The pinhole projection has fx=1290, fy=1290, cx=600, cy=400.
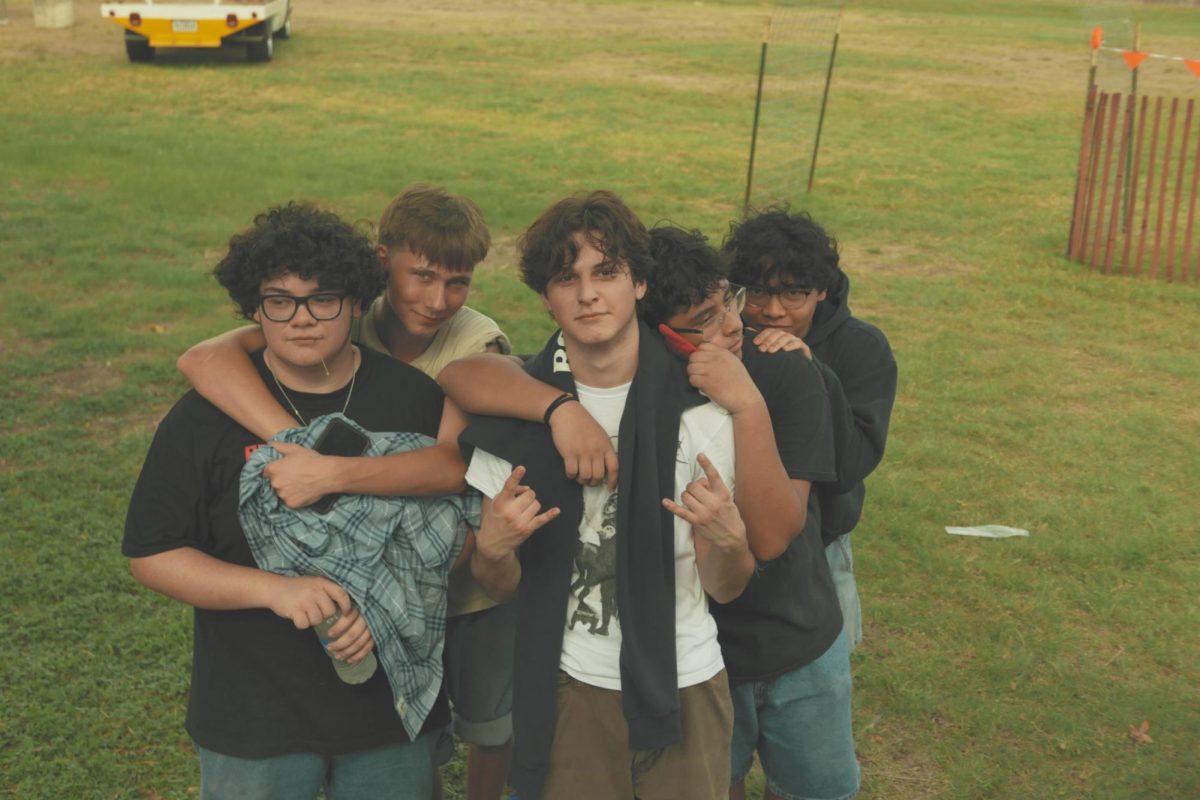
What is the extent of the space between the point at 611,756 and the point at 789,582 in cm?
57

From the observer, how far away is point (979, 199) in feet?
44.6

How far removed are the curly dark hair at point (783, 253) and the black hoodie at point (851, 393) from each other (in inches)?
4.2

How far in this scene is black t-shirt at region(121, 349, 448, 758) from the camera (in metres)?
2.65

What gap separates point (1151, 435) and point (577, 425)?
5.89m

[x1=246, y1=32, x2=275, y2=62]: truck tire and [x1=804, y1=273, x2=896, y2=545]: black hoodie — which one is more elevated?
[x1=246, y1=32, x2=275, y2=62]: truck tire

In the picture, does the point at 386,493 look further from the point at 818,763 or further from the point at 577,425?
the point at 818,763

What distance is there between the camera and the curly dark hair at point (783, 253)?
312 centimetres

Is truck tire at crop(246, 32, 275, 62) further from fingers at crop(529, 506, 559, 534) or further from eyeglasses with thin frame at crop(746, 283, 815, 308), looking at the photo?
fingers at crop(529, 506, 559, 534)

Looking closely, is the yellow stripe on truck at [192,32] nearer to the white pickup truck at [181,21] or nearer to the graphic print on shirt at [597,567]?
the white pickup truck at [181,21]

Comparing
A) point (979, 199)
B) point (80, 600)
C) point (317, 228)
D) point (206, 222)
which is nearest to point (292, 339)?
point (317, 228)

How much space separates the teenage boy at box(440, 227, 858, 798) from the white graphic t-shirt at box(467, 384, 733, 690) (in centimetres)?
7

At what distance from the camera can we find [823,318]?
328 centimetres

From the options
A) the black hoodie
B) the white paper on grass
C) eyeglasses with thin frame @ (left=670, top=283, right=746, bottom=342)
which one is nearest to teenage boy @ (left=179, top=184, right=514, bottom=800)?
eyeglasses with thin frame @ (left=670, top=283, right=746, bottom=342)

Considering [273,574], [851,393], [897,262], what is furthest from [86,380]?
[897,262]
